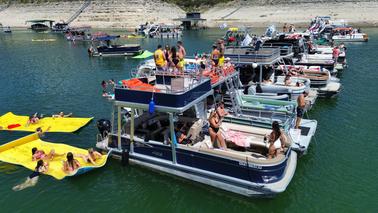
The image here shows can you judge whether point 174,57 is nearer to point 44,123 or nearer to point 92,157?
point 92,157

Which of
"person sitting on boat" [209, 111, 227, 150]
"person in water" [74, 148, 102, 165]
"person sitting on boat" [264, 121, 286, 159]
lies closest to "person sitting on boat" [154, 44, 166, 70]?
"person sitting on boat" [209, 111, 227, 150]

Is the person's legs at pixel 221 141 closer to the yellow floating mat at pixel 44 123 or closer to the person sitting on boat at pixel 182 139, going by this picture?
the person sitting on boat at pixel 182 139

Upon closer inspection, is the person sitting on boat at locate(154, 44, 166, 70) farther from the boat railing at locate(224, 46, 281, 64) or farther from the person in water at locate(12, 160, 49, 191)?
the boat railing at locate(224, 46, 281, 64)

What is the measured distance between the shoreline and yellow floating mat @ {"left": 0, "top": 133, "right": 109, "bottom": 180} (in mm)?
81769

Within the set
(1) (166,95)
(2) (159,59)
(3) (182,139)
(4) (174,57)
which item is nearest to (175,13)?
(4) (174,57)

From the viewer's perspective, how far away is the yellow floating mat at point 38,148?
49.0ft

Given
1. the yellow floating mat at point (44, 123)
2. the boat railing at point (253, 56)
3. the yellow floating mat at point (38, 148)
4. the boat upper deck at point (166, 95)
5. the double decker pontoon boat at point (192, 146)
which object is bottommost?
the yellow floating mat at point (38, 148)

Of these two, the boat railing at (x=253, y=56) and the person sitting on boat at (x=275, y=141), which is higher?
the boat railing at (x=253, y=56)

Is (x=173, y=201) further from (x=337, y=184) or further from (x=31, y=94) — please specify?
(x=31, y=94)

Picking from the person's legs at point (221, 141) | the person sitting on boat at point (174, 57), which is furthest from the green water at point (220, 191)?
the person sitting on boat at point (174, 57)

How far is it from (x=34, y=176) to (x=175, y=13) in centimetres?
10922

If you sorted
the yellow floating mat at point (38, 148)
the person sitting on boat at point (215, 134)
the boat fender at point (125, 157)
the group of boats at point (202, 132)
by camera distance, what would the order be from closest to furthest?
the group of boats at point (202, 132)
the person sitting on boat at point (215, 134)
the yellow floating mat at point (38, 148)
the boat fender at point (125, 157)

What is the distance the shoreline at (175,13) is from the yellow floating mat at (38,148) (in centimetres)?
8177

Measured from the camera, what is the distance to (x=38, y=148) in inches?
694
